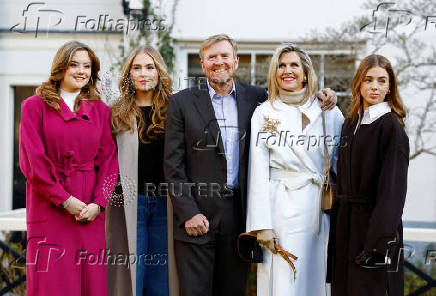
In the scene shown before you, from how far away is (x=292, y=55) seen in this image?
3.65m

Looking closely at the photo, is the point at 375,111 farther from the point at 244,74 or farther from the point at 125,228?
the point at 244,74

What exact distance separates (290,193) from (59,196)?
1492 millimetres

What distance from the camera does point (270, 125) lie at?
11.8 feet

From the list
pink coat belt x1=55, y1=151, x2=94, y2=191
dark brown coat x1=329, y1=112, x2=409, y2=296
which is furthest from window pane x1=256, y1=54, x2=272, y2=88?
pink coat belt x1=55, y1=151, x2=94, y2=191

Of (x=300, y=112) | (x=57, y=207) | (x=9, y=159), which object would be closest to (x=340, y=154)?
(x=300, y=112)

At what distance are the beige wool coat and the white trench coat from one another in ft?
2.19

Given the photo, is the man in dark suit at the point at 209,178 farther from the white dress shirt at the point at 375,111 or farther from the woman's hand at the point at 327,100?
the white dress shirt at the point at 375,111

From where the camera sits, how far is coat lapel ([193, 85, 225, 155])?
3615 millimetres

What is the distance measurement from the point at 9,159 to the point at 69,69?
395 centimetres

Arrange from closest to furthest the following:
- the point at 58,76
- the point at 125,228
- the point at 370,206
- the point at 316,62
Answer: the point at 370,206
the point at 58,76
the point at 125,228
the point at 316,62

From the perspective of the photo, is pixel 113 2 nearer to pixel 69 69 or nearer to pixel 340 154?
pixel 69 69

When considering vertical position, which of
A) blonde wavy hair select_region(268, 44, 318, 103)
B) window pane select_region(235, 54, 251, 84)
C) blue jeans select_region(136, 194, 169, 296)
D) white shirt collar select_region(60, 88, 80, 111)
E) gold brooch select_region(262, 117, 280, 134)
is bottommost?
blue jeans select_region(136, 194, 169, 296)

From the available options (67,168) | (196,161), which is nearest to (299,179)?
(196,161)

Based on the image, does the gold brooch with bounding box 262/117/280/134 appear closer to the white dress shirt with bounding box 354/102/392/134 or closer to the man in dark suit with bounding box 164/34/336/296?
the man in dark suit with bounding box 164/34/336/296
